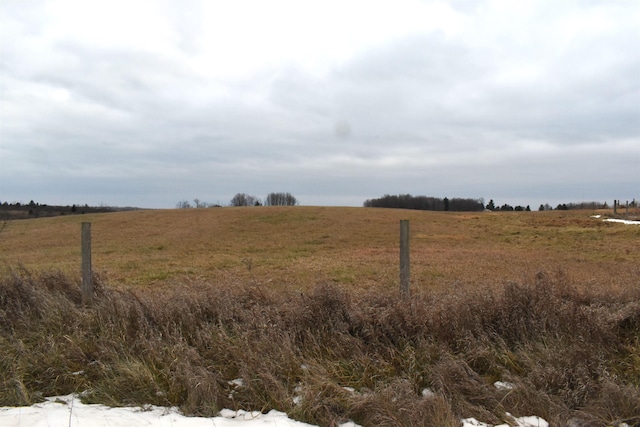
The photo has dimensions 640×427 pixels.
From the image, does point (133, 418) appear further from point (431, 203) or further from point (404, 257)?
point (431, 203)

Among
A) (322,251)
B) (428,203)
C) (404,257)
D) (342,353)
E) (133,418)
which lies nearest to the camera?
(133,418)

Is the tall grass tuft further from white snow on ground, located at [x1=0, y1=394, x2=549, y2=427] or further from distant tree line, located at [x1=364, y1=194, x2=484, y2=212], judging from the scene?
distant tree line, located at [x1=364, y1=194, x2=484, y2=212]

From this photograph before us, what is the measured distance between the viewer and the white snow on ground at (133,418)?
11.1 ft

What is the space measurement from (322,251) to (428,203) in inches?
4310

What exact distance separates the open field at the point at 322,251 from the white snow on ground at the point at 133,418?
2506mm

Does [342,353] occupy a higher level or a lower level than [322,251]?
higher

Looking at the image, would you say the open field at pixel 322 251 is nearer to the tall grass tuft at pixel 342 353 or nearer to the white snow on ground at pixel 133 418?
the tall grass tuft at pixel 342 353

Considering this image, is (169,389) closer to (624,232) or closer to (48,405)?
(48,405)

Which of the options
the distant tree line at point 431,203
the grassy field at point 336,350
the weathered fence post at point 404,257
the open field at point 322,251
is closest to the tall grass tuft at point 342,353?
the grassy field at point 336,350

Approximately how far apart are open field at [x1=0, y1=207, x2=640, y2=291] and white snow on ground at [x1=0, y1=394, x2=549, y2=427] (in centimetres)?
251

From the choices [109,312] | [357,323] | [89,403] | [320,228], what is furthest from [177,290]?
[320,228]

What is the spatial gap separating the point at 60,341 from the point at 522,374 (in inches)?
207

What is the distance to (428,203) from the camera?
4926 inches

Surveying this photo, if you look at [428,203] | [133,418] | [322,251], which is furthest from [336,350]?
[428,203]
